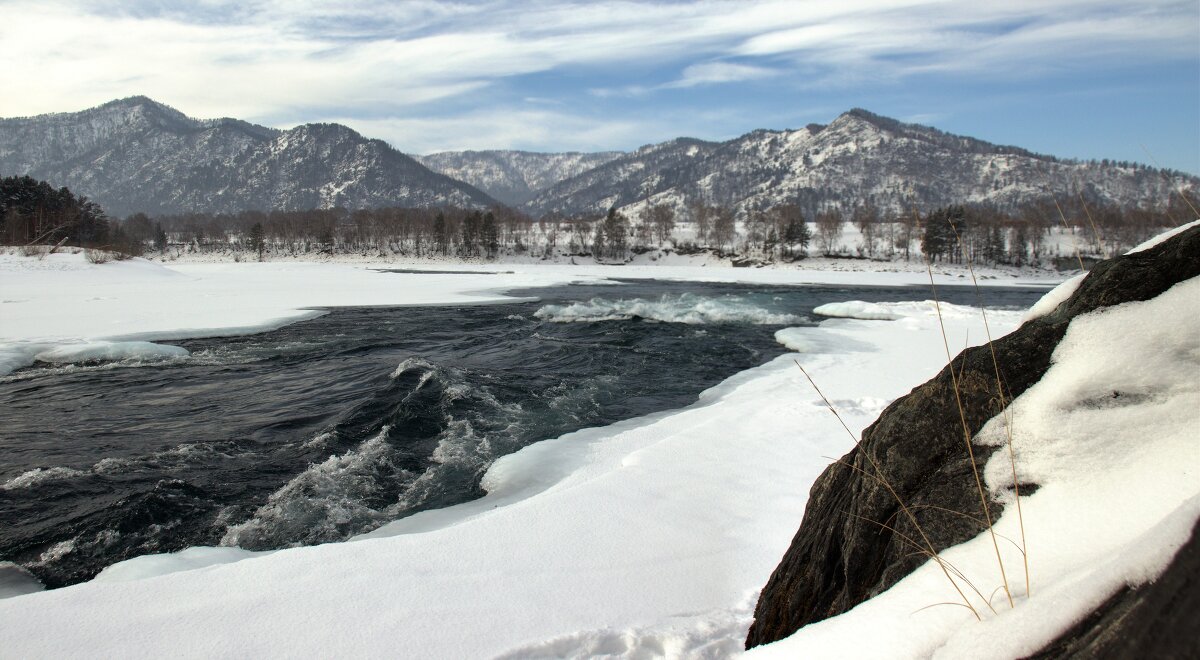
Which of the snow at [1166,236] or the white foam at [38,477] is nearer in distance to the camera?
the snow at [1166,236]

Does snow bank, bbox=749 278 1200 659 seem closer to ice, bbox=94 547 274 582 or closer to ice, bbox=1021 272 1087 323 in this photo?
ice, bbox=1021 272 1087 323

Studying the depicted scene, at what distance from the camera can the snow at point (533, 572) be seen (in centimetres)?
275

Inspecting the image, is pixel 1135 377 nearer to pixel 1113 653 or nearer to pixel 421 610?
pixel 1113 653

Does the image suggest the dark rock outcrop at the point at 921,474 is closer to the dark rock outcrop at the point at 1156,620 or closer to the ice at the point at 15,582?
the dark rock outcrop at the point at 1156,620

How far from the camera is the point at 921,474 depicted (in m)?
2.38

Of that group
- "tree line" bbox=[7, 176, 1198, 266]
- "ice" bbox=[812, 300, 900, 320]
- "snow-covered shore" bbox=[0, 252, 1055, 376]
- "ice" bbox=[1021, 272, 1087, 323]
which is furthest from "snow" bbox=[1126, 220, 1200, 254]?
"tree line" bbox=[7, 176, 1198, 266]

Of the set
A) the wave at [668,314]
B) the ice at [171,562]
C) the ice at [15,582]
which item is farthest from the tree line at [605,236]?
the ice at [171,562]

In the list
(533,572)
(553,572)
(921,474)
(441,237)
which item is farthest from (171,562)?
(441,237)

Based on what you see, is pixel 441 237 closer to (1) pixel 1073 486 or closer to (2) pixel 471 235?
(2) pixel 471 235

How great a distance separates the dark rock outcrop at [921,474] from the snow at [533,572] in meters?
0.58

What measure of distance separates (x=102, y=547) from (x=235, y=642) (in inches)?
134

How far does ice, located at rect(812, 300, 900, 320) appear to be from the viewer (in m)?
19.2

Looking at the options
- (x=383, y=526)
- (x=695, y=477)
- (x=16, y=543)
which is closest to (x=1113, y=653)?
(x=695, y=477)

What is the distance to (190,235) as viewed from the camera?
404 ft
